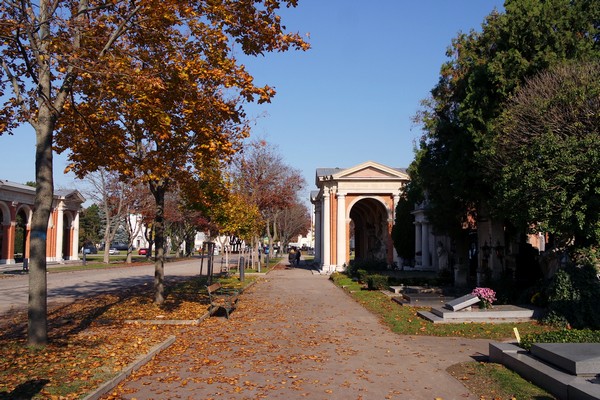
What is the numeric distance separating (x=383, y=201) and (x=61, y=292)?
25439mm

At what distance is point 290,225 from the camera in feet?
258

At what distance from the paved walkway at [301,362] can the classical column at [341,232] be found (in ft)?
82.9

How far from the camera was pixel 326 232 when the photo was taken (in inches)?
1618

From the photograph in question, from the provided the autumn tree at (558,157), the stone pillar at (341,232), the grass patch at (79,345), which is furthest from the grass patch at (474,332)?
the stone pillar at (341,232)

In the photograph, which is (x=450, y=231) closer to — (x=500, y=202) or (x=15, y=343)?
(x=500, y=202)

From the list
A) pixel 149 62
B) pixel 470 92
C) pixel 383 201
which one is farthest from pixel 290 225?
pixel 149 62

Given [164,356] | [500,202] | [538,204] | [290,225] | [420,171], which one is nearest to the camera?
[164,356]

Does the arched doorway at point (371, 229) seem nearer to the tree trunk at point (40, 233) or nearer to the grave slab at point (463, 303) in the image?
the grave slab at point (463, 303)

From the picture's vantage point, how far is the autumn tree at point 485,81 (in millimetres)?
15719

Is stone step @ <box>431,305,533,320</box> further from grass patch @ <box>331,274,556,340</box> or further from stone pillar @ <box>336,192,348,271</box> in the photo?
stone pillar @ <box>336,192,348,271</box>

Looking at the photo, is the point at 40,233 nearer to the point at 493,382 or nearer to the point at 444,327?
the point at 493,382

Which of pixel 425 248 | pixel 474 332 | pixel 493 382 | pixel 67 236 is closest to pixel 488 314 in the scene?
pixel 474 332

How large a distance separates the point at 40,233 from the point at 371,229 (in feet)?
143

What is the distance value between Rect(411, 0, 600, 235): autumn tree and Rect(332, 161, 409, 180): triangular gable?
758 inches
